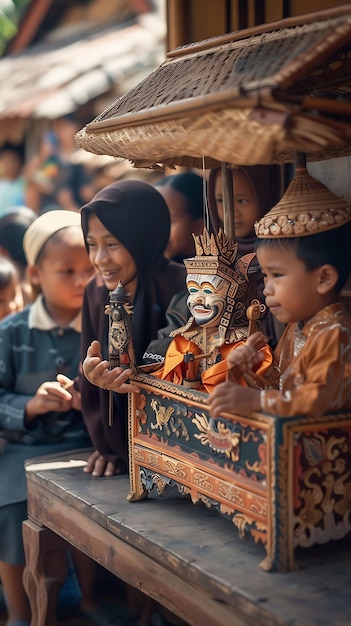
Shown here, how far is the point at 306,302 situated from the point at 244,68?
2.09ft

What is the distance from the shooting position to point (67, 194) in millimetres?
9906

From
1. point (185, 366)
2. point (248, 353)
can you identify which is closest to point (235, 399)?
point (248, 353)

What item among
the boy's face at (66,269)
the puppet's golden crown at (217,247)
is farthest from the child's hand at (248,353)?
the boy's face at (66,269)

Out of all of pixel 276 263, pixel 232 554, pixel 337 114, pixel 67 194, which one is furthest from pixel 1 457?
pixel 67 194

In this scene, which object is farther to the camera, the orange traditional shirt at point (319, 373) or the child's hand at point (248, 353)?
the child's hand at point (248, 353)

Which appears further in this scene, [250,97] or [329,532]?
[329,532]

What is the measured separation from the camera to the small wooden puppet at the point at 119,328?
2.65 meters

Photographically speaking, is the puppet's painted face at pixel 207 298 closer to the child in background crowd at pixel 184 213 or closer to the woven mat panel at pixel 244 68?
the woven mat panel at pixel 244 68

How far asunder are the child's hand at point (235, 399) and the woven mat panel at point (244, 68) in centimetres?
73

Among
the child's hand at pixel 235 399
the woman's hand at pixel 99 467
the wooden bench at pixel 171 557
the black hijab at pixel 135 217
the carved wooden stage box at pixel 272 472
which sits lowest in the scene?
the wooden bench at pixel 171 557

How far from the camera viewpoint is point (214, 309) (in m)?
2.49

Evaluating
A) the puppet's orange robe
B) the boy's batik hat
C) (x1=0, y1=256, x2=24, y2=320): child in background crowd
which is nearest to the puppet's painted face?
the puppet's orange robe

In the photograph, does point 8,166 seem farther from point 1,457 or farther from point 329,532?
point 329,532

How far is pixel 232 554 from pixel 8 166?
9.74m
